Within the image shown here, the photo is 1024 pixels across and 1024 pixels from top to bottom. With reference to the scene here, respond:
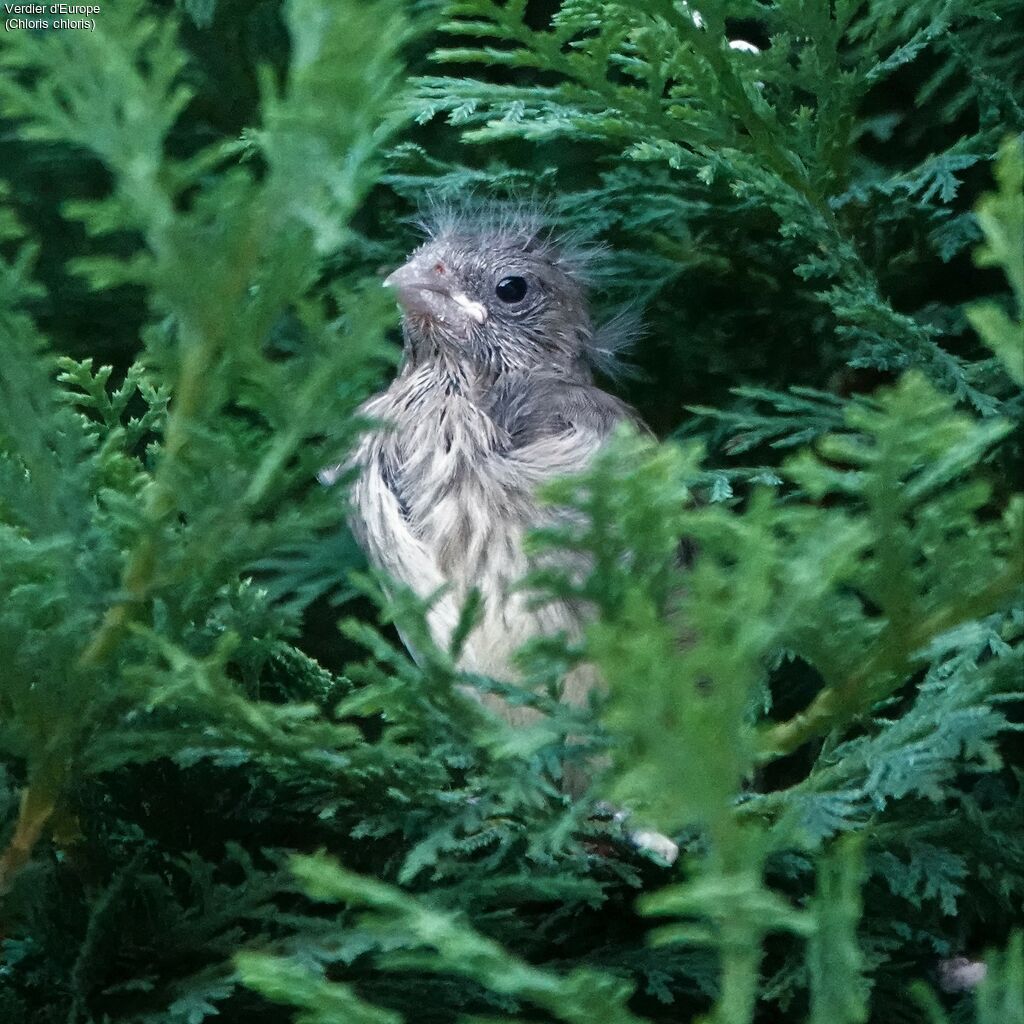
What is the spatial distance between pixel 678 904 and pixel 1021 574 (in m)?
0.37

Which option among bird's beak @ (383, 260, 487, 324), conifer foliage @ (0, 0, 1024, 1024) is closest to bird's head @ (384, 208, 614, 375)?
bird's beak @ (383, 260, 487, 324)

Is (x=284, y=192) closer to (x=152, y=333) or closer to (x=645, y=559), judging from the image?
(x=152, y=333)

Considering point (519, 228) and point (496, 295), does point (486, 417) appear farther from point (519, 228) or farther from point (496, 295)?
point (519, 228)

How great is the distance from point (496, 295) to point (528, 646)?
1233mm

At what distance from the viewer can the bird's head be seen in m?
2.00

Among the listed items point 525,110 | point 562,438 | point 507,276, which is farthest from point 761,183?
point 507,276

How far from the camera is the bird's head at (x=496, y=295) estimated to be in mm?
2000

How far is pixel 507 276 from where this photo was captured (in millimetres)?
2115

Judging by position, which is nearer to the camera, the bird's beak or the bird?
the bird

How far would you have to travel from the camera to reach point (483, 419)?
1.88 meters

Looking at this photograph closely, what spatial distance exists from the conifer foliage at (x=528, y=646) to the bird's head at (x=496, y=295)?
0.17 meters

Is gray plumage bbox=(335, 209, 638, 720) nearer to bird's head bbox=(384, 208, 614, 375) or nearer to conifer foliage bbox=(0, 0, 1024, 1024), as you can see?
bird's head bbox=(384, 208, 614, 375)

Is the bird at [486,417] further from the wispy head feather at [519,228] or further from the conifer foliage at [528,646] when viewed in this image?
the conifer foliage at [528,646]

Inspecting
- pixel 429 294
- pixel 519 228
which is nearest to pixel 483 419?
pixel 429 294
